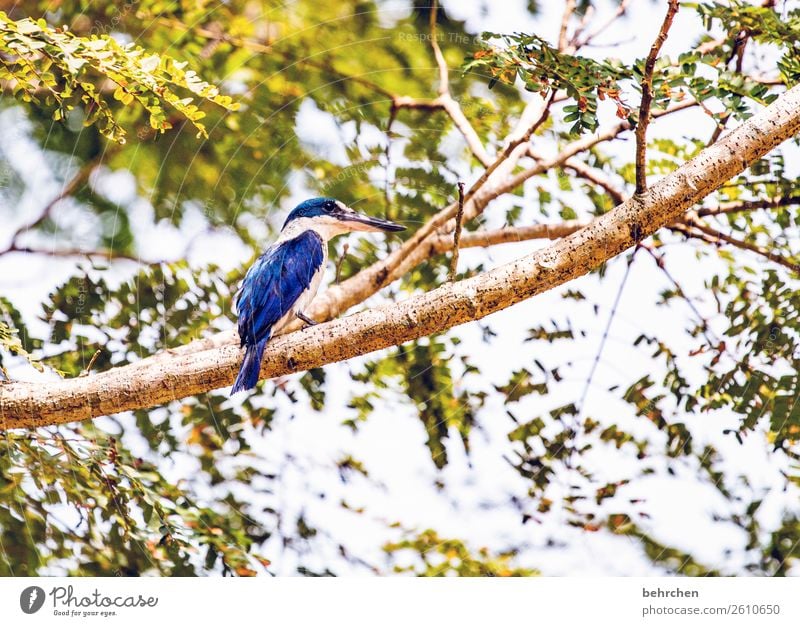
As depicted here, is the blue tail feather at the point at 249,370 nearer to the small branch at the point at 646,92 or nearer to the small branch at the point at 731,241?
the small branch at the point at 646,92

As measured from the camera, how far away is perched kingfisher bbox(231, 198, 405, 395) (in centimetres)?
187

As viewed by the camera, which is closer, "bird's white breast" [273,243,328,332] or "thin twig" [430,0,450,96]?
"bird's white breast" [273,243,328,332]

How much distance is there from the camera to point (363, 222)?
6.50ft

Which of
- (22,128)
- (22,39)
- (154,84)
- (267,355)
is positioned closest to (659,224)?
(267,355)

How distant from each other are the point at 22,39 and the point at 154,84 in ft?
0.73

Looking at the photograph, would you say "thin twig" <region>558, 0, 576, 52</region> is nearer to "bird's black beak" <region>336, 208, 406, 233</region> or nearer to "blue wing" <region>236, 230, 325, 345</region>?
"bird's black beak" <region>336, 208, 406, 233</region>

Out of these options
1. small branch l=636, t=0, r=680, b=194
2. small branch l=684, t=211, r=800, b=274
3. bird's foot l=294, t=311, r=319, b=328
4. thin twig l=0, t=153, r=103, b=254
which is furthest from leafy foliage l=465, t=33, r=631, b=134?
thin twig l=0, t=153, r=103, b=254

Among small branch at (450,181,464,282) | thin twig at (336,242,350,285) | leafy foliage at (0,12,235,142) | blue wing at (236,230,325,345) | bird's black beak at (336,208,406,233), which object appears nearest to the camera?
leafy foliage at (0,12,235,142)

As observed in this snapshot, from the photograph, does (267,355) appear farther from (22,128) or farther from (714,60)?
(714,60)

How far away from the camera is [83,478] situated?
1.89 meters

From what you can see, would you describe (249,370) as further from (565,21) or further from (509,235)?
(565,21)

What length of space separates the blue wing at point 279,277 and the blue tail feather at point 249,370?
132mm

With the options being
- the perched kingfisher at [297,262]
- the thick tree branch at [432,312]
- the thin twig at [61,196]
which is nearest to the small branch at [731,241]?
the thick tree branch at [432,312]

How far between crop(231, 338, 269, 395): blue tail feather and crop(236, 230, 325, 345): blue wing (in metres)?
0.13
